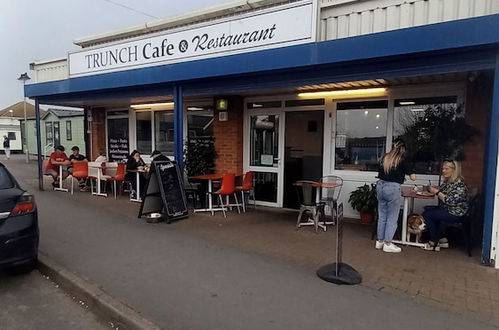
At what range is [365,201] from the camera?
6.64 metres

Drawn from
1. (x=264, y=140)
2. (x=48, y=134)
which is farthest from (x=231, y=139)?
(x=48, y=134)

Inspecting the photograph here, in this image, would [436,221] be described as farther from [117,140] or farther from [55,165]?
[55,165]

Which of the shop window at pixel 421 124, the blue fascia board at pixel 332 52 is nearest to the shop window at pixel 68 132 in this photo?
the blue fascia board at pixel 332 52

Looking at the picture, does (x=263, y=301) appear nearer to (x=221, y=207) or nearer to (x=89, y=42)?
(x=221, y=207)

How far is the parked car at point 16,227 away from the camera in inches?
158

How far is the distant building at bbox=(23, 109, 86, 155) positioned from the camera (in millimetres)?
20777

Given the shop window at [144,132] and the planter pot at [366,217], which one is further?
the shop window at [144,132]

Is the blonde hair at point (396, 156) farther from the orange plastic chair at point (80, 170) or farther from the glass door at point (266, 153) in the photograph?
the orange plastic chair at point (80, 170)

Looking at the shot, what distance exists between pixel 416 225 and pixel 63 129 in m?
21.8

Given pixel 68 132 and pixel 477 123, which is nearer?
pixel 477 123

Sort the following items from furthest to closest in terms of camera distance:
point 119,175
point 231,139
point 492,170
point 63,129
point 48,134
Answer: point 48,134 < point 63,129 < point 119,175 < point 231,139 < point 492,170

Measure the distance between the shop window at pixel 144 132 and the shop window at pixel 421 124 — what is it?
23.6 feet

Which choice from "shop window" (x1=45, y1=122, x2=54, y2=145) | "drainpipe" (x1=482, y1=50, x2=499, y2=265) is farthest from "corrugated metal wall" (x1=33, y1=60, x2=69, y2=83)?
"shop window" (x1=45, y1=122, x2=54, y2=145)

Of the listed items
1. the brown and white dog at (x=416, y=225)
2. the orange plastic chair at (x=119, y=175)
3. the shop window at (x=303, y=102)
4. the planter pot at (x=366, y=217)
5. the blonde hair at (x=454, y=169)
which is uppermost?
the shop window at (x=303, y=102)
